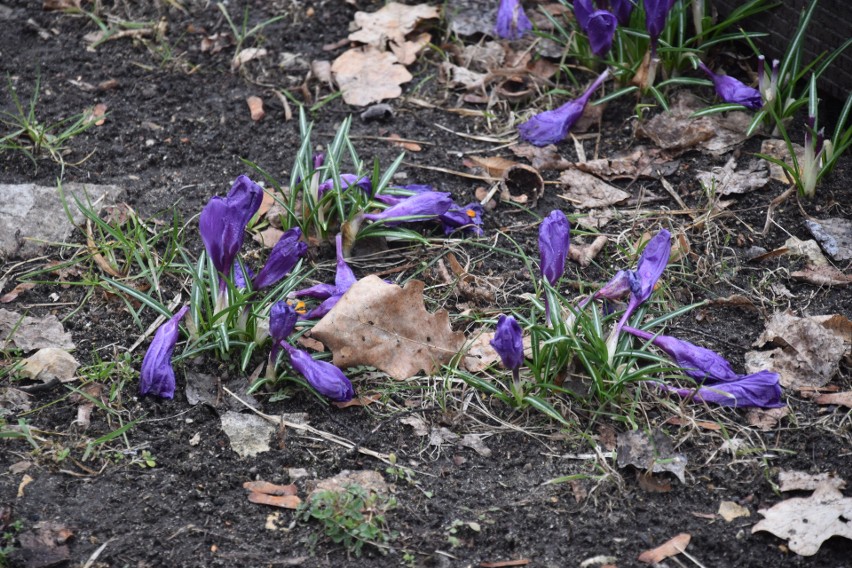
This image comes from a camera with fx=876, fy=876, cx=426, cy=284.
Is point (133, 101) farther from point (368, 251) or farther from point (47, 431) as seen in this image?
point (47, 431)

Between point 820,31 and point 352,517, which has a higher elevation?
point 820,31

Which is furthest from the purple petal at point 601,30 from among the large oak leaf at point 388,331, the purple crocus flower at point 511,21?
the large oak leaf at point 388,331

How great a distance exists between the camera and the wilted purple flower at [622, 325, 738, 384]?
2568 millimetres

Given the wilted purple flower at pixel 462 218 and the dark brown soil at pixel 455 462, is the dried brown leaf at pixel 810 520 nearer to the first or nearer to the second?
the dark brown soil at pixel 455 462

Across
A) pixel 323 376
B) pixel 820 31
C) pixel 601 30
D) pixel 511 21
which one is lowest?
pixel 323 376

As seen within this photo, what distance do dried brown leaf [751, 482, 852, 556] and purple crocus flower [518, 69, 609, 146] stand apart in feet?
6.12

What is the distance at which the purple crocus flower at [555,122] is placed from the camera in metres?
3.68

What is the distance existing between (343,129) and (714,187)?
1422mm

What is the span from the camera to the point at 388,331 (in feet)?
9.05

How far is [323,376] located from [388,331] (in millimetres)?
285

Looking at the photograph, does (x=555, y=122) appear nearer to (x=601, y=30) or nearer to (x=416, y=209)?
(x=601, y=30)

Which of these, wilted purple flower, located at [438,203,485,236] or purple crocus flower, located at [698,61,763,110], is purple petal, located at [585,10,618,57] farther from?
wilted purple flower, located at [438,203,485,236]

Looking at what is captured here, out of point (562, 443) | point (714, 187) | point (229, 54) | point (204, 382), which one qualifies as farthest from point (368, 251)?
point (229, 54)

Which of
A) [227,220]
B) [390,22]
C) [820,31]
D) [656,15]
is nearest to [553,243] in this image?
[227,220]
